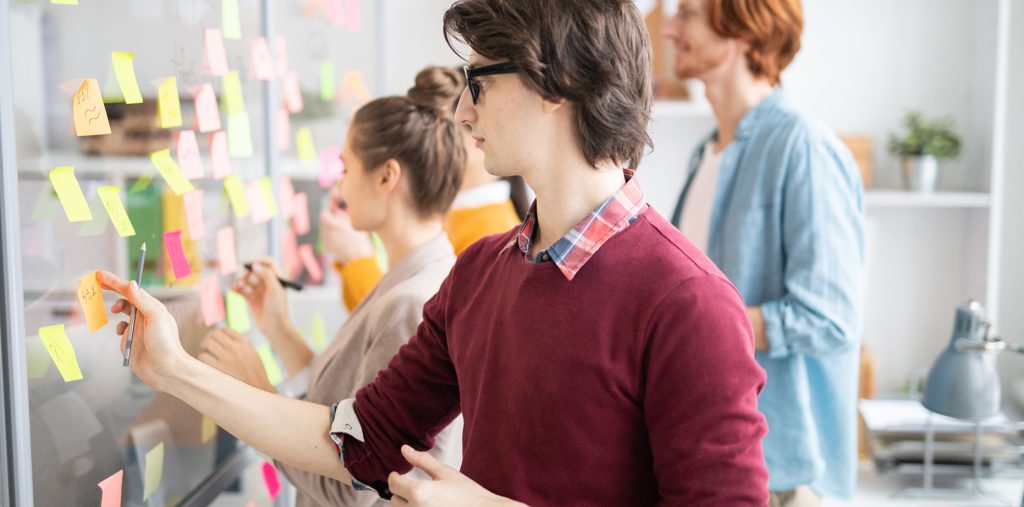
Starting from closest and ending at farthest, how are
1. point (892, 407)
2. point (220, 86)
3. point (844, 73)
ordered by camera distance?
point (220, 86) < point (892, 407) < point (844, 73)

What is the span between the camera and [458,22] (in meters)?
1.08

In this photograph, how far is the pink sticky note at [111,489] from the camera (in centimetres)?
126

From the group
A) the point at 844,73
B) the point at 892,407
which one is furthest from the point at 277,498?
the point at 844,73

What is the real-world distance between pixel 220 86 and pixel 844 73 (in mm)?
2139

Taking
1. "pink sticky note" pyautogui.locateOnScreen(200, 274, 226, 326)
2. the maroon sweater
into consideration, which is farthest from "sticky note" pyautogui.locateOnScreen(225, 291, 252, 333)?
the maroon sweater

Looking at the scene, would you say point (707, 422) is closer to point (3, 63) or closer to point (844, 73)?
point (3, 63)

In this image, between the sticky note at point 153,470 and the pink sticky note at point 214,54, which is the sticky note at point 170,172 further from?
the sticky note at point 153,470

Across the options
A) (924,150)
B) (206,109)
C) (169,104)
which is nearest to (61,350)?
(169,104)

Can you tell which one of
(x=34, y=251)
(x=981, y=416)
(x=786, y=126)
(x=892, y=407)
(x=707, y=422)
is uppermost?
(x=786, y=126)

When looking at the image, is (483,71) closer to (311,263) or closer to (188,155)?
(188,155)

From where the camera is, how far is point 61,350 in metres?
1.14

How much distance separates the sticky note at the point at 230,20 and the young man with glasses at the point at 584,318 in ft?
2.04

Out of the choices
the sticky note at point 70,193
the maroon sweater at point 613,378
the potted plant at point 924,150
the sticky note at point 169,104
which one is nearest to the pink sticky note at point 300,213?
the sticky note at point 169,104

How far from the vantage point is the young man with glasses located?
94 cm
